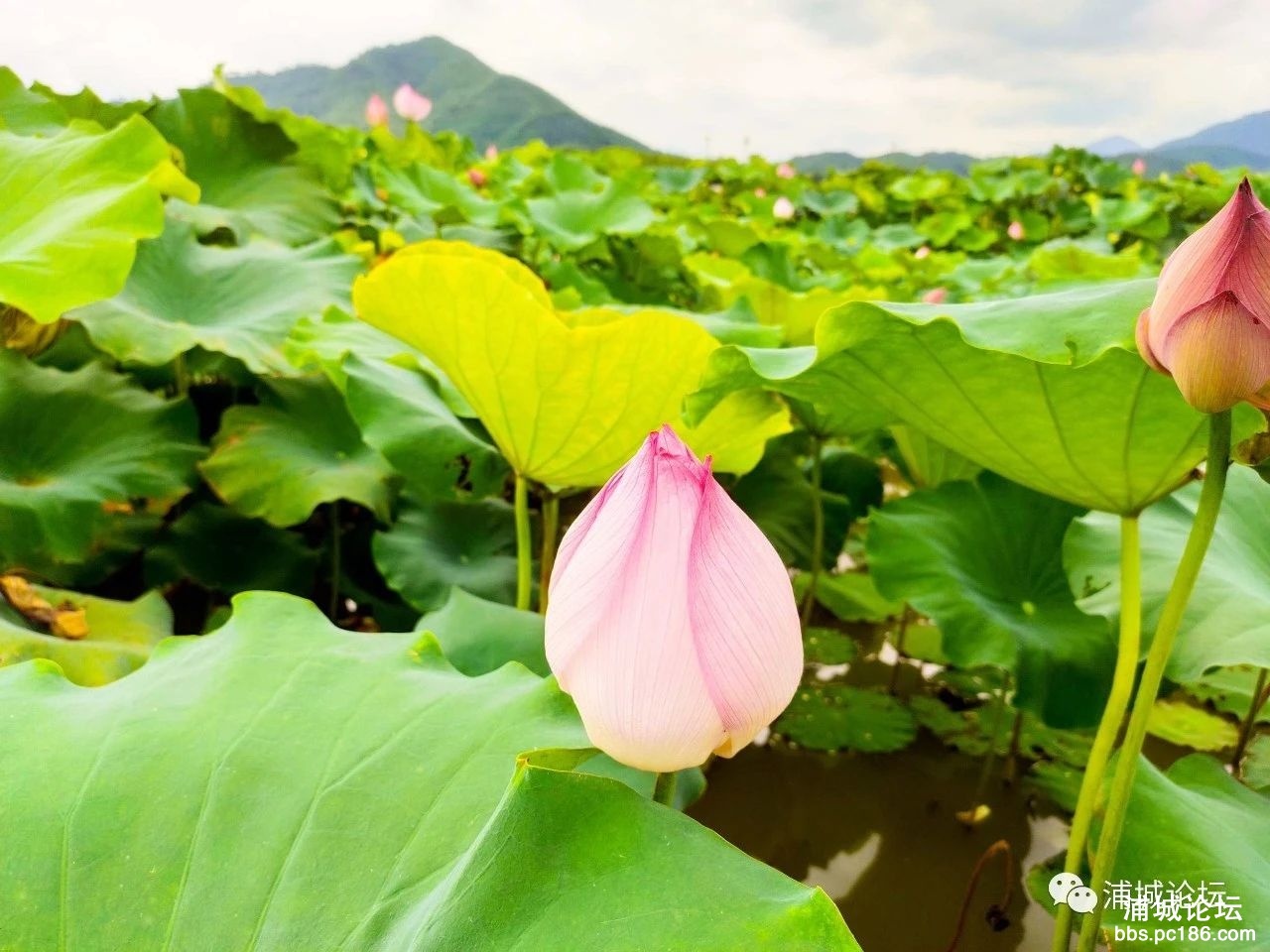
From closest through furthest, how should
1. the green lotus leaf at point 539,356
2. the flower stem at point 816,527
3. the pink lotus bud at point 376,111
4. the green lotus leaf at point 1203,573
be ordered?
the green lotus leaf at point 1203,573
the green lotus leaf at point 539,356
the flower stem at point 816,527
the pink lotus bud at point 376,111

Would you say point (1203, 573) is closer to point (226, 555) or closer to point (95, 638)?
point (95, 638)

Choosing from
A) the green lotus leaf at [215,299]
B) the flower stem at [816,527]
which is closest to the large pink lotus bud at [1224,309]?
the flower stem at [816,527]

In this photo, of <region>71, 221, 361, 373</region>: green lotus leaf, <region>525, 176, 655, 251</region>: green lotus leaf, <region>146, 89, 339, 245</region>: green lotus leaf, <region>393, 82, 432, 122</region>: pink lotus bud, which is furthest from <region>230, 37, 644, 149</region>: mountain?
<region>71, 221, 361, 373</region>: green lotus leaf

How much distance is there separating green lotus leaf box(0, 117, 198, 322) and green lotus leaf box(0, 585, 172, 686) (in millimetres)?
327

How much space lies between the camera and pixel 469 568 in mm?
1315

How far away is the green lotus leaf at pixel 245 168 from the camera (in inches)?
76.0

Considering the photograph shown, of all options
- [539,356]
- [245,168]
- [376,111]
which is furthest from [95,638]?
[376,111]

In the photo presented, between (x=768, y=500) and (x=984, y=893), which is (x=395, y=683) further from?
(x=768, y=500)

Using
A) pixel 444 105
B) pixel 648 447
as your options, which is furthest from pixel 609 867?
pixel 444 105

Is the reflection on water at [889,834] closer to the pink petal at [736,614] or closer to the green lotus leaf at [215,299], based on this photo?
the pink petal at [736,614]

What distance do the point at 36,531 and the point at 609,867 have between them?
963 mm

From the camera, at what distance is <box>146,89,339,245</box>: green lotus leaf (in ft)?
6.34

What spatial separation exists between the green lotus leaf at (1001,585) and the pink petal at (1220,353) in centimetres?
57

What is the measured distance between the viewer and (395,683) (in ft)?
1.92
